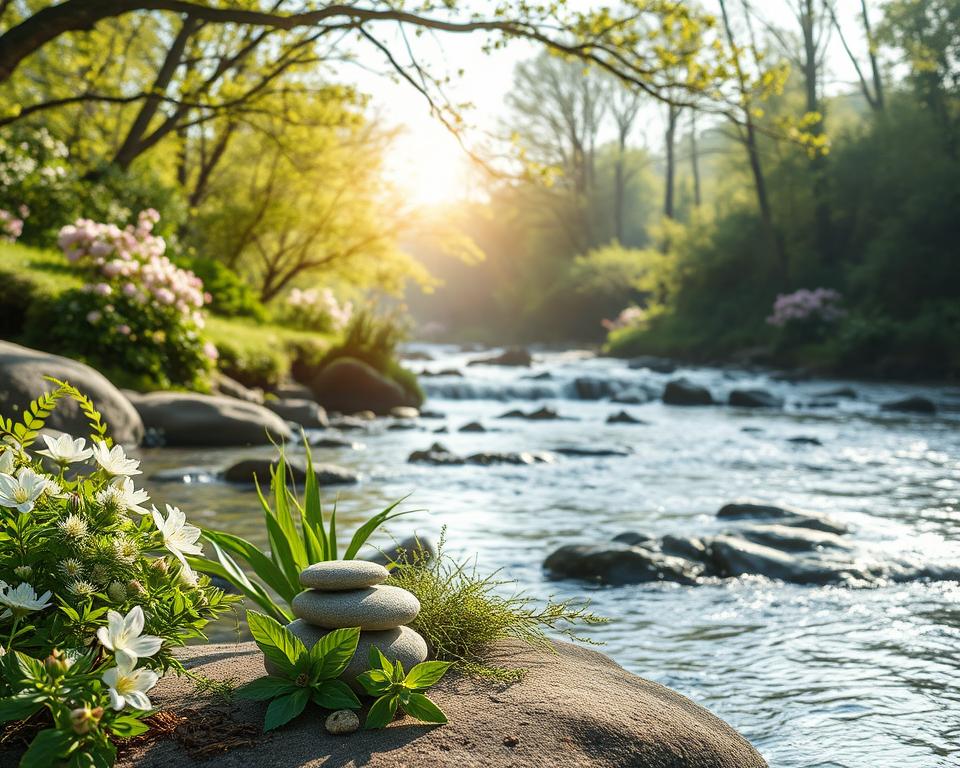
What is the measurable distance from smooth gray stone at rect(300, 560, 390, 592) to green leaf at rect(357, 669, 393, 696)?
1.17 feet

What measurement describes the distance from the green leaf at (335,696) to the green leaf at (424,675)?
0.17 m

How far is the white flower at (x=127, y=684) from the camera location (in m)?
2.12

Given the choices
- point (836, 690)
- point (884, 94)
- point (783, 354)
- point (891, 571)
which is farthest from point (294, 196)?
point (884, 94)

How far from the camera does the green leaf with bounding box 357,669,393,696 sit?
2761 mm

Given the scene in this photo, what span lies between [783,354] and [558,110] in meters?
25.4

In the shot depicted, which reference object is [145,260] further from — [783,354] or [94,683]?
[783,354]

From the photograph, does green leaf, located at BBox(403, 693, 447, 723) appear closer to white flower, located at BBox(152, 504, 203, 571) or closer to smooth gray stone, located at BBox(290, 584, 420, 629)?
smooth gray stone, located at BBox(290, 584, 420, 629)

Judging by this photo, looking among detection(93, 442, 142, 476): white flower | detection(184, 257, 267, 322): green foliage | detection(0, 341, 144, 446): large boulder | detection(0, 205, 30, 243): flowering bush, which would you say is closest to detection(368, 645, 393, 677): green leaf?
detection(93, 442, 142, 476): white flower

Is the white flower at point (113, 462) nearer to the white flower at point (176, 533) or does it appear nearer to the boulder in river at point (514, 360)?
the white flower at point (176, 533)

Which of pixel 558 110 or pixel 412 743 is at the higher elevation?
pixel 558 110

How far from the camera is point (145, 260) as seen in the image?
43.1ft

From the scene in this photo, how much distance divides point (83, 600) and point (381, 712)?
887mm

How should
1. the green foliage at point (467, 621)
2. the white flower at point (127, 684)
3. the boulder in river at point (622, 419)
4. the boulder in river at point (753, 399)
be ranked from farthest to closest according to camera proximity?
the boulder in river at point (753, 399)
the boulder in river at point (622, 419)
the green foliage at point (467, 621)
the white flower at point (127, 684)

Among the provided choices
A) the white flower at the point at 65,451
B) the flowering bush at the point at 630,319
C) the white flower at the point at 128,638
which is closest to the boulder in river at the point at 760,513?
the white flower at the point at 65,451
